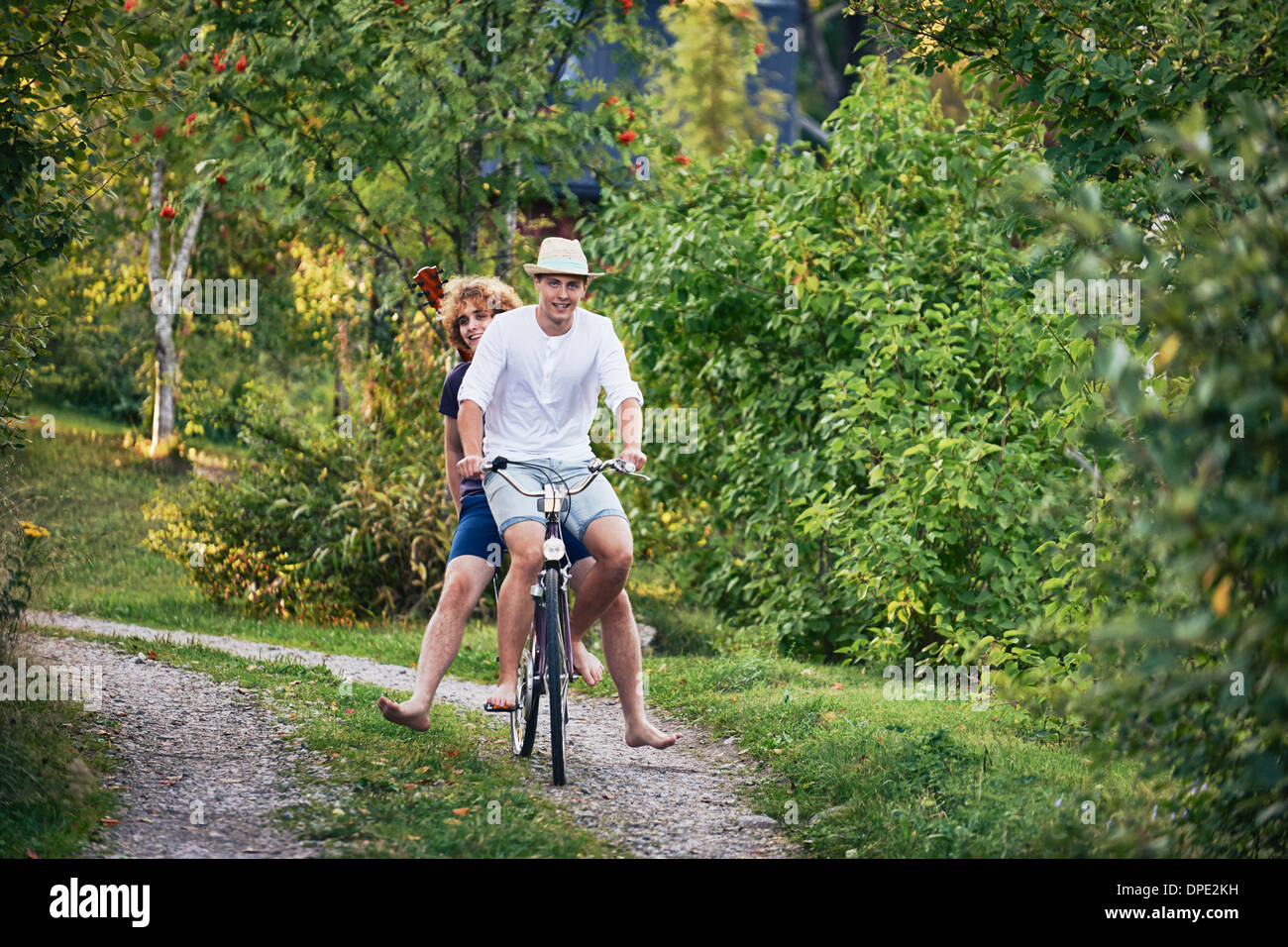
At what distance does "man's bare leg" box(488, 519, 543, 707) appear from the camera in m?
5.53

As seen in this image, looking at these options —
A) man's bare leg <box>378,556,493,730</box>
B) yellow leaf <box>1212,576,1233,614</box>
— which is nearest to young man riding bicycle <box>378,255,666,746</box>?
man's bare leg <box>378,556,493,730</box>

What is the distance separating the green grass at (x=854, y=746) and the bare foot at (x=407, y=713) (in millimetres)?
538

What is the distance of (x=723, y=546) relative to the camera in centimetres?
1009

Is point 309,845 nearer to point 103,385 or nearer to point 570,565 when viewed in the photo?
point 570,565

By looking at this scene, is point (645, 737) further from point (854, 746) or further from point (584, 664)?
point (854, 746)

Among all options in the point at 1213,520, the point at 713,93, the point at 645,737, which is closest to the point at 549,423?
the point at 645,737

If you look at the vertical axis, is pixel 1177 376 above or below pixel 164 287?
below

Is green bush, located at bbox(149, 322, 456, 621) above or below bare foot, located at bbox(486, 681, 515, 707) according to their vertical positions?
above

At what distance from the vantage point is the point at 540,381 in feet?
18.9

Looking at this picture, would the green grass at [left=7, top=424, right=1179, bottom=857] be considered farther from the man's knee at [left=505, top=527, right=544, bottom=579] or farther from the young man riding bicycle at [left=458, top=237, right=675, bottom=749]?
the man's knee at [left=505, top=527, right=544, bottom=579]

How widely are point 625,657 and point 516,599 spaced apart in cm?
60

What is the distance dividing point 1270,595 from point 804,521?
17.3 feet

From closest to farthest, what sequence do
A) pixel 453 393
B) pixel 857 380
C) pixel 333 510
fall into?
1. pixel 453 393
2. pixel 857 380
3. pixel 333 510

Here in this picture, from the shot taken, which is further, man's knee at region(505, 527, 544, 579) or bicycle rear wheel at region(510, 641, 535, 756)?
bicycle rear wheel at region(510, 641, 535, 756)
